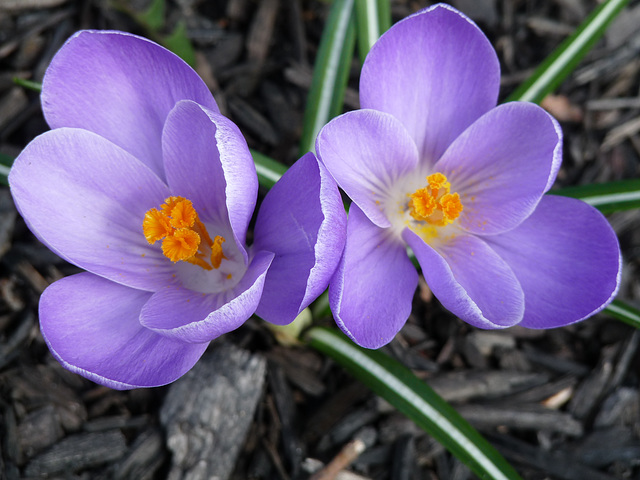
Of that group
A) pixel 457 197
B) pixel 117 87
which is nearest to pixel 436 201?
pixel 457 197

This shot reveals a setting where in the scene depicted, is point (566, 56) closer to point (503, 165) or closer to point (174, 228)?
point (503, 165)

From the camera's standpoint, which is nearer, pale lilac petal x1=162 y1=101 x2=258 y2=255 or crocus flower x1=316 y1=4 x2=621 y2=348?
pale lilac petal x1=162 y1=101 x2=258 y2=255

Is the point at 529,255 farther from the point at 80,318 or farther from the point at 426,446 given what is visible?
the point at 80,318

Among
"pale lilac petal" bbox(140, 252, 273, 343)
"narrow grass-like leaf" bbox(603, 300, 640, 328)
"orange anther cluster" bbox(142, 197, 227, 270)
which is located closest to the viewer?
"pale lilac petal" bbox(140, 252, 273, 343)

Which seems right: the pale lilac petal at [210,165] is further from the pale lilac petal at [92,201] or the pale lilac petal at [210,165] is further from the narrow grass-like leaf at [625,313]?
the narrow grass-like leaf at [625,313]

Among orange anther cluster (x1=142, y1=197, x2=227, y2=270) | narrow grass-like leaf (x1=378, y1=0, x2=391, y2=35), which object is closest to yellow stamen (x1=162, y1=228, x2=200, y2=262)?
orange anther cluster (x1=142, y1=197, x2=227, y2=270)

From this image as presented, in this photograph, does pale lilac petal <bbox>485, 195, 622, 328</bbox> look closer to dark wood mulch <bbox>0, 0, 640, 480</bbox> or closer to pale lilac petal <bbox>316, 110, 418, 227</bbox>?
pale lilac petal <bbox>316, 110, 418, 227</bbox>

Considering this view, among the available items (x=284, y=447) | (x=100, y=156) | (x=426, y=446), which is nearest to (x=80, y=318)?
(x=100, y=156)
